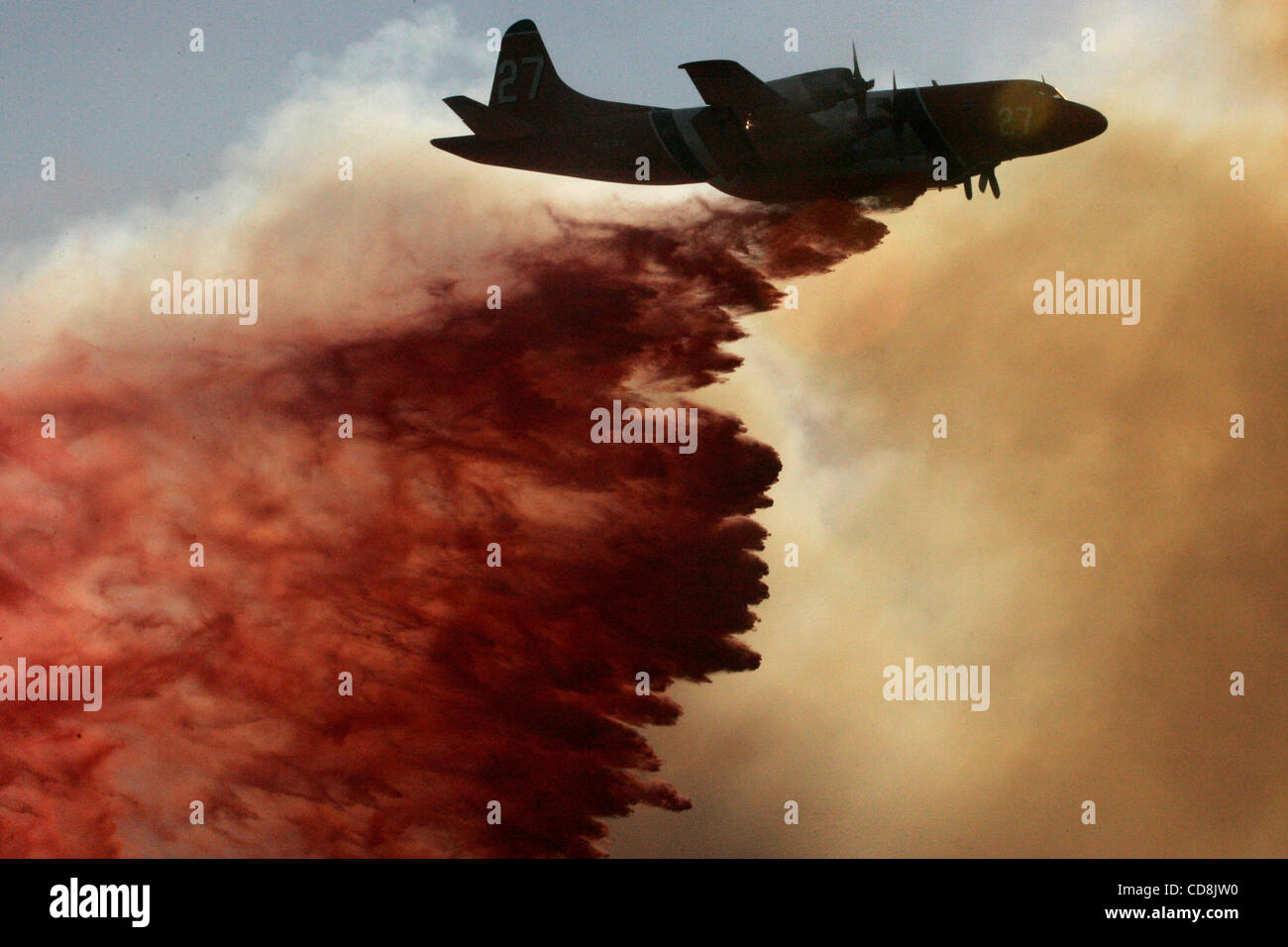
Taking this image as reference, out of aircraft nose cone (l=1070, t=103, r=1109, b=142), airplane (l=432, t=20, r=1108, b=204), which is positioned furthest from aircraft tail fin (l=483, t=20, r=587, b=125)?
aircraft nose cone (l=1070, t=103, r=1109, b=142)

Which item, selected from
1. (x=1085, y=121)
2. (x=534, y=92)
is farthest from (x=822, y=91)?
(x=534, y=92)

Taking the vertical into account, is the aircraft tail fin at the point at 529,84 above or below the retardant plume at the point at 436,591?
above

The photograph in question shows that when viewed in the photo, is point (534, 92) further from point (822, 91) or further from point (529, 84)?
point (822, 91)

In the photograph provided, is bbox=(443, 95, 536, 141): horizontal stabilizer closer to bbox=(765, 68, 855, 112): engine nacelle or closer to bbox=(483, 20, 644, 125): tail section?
bbox=(483, 20, 644, 125): tail section

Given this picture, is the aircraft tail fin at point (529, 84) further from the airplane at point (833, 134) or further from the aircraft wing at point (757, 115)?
the aircraft wing at point (757, 115)

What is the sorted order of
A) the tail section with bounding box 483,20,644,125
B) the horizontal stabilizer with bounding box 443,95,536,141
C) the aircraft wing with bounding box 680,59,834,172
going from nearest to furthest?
1. the aircraft wing with bounding box 680,59,834,172
2. the horizontal stabilizer with bounding box 443,95,536,141
3. the tail section with bounding box 483,20,644,125

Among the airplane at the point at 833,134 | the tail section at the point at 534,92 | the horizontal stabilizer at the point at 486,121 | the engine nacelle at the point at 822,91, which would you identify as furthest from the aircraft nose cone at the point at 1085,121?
the horizontal stabilizer at the point at 486,121
